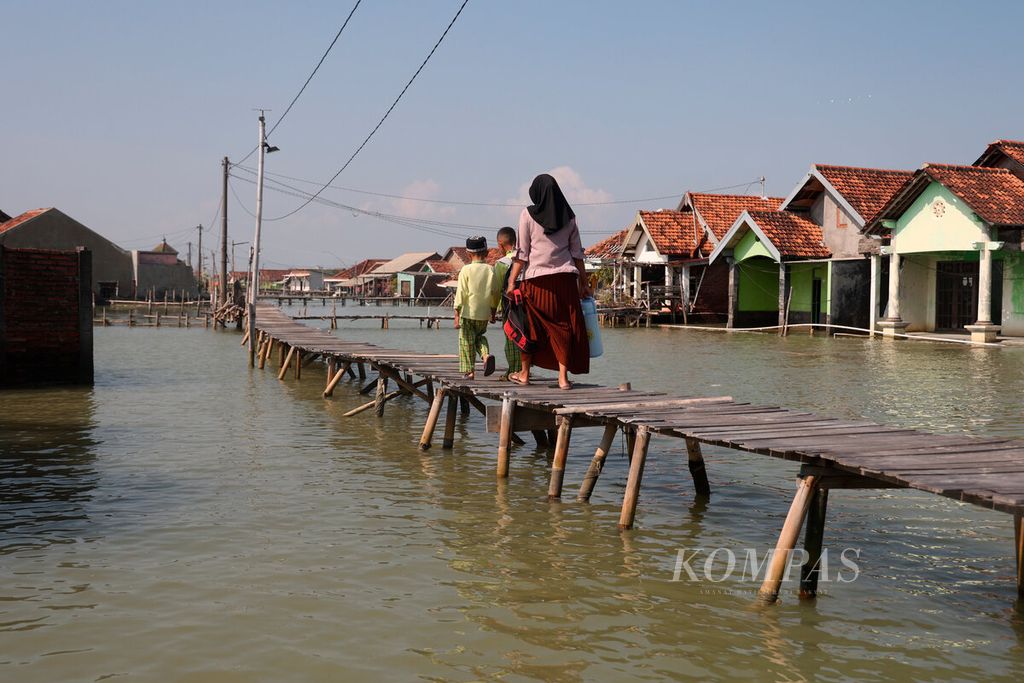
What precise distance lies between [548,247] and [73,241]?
171 ft

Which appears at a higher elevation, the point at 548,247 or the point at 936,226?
the point at 936,226

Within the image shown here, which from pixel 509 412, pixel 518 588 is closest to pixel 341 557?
pixel 518 588

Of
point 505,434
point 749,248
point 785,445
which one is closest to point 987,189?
point 749,248

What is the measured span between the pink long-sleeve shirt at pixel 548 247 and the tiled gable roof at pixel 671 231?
30.6m

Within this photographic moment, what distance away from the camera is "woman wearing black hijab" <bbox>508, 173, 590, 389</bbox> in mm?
8633

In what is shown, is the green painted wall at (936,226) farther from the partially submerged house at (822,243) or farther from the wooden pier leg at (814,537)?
the wooden pier leg at (814,537)

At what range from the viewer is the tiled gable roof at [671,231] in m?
39.1

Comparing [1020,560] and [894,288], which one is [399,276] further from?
[1020,560]

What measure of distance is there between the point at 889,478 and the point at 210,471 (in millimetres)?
6364

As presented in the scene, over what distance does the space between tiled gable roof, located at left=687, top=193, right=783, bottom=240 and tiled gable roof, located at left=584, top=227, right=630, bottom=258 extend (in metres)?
5.07

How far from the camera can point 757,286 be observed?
37531 mm

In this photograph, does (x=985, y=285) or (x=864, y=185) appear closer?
(x=985, y=285)

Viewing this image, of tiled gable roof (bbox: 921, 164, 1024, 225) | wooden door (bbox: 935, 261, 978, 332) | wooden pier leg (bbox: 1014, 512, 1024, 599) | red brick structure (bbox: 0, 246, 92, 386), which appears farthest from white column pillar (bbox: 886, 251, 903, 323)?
wooden pier leg (bbox: 1014, 512, 1024, 599)

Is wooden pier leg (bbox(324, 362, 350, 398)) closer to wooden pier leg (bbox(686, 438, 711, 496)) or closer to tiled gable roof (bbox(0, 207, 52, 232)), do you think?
wooden pier leg (bbox(686, 438, 711, 496))
